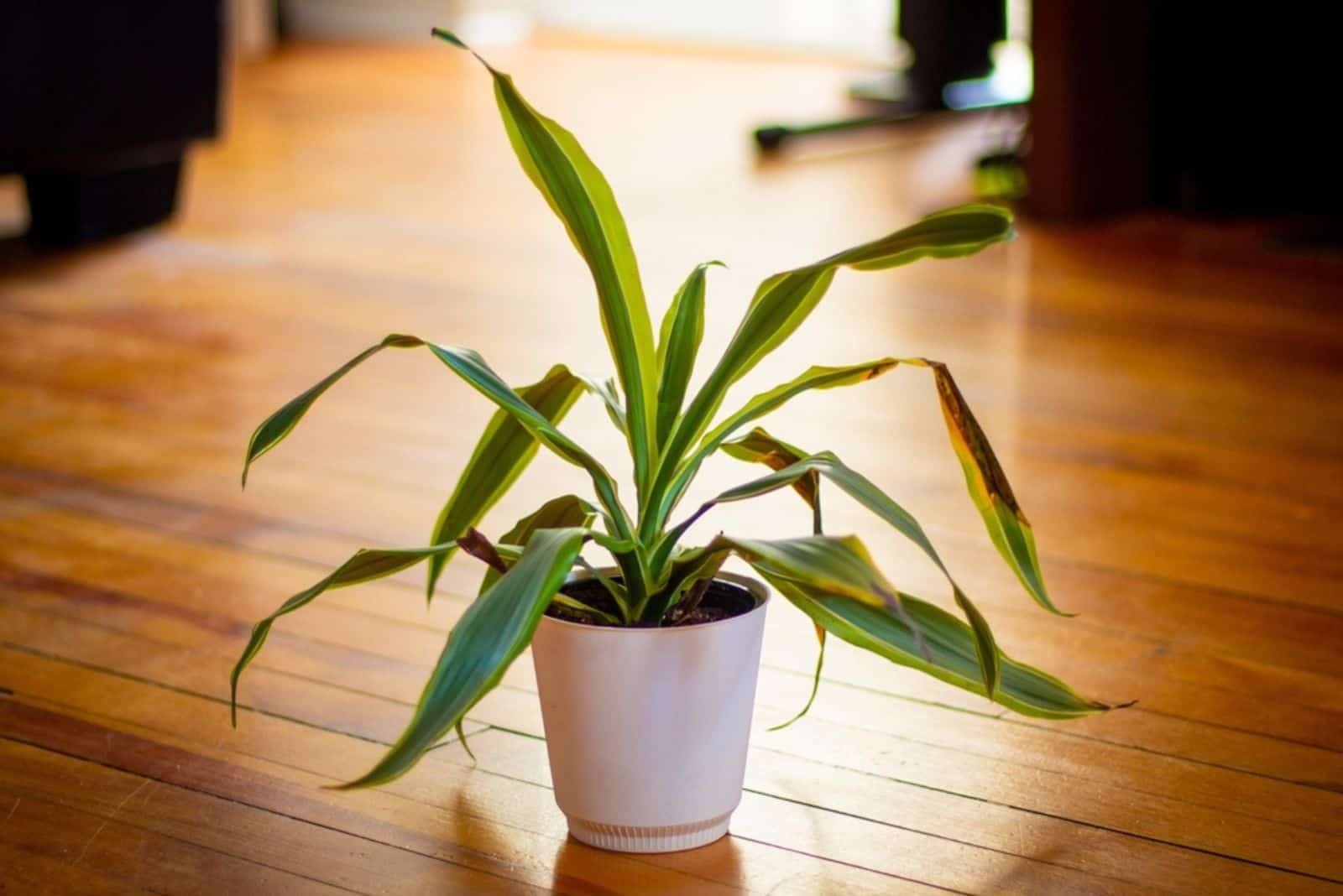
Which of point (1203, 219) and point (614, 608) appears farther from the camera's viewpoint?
point (1203, 219)

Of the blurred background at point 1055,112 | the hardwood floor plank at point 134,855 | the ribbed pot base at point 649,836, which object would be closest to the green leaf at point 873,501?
the ribbed pot base at point 649,836

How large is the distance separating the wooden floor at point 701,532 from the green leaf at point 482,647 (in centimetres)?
26

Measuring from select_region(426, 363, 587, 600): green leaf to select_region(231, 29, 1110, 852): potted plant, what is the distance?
51 mm

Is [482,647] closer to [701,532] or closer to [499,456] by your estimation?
[499,456]

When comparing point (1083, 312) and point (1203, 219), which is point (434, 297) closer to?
point (1083, 312)

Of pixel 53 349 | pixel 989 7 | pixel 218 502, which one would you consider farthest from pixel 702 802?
pixel 989 7

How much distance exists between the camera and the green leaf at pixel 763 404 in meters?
1.13

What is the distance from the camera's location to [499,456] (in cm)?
125

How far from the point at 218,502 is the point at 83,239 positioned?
1680 mm

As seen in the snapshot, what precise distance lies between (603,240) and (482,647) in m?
0.31

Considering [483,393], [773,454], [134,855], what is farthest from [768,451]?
[134,855]

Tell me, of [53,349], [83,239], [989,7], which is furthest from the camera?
[989,7]

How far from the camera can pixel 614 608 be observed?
3.91ft

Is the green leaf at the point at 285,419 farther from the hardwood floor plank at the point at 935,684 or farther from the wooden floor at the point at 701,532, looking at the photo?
the hardwood floor plank at the point at 935,684
